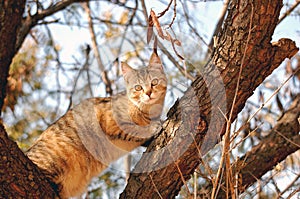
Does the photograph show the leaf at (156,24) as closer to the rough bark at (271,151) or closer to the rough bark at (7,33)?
the rough bark at (271,151)

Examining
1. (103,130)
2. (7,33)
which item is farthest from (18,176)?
(7,33)

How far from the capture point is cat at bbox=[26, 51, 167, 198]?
3156 mm

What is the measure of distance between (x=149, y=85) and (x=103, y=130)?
427mm

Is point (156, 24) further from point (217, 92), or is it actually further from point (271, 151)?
point (271, 151)

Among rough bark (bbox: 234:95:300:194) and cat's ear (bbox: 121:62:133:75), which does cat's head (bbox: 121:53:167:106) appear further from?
rough bark (bbox: 234:95:300:194)

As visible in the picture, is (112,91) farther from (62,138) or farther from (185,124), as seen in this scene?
(185,124)

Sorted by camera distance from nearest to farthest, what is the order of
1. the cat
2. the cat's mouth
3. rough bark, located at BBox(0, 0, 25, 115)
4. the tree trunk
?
the tree trunk < the cat < the cat's mouth < rough bark, located at BBox(0, 0, 25, 115)

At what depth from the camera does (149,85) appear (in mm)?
3389

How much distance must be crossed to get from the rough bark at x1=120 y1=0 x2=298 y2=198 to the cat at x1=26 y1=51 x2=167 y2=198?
589 mm

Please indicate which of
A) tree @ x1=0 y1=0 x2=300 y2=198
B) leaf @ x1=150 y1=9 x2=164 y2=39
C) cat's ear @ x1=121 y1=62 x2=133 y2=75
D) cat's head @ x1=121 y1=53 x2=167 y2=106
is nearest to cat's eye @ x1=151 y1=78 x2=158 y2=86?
cat's head @ x1=121 y1=53 x2=167 y2=106

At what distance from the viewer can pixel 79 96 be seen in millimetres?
4293

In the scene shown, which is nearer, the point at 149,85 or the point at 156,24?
the point at 156,24

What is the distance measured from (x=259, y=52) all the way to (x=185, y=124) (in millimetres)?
512

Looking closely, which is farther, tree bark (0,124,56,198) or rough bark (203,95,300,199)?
rough bark (203,95,300,199)
